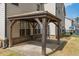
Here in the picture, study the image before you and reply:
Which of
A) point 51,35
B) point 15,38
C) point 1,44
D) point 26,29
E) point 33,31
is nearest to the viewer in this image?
point 1,44

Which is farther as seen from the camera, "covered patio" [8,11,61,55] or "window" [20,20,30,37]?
"window" [20,20,30,37]

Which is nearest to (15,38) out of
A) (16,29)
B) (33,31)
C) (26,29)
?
(16,29)

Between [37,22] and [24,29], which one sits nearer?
[37,22]

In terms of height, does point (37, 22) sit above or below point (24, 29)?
above

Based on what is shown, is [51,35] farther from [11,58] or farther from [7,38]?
[11,58]

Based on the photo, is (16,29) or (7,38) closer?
(7,38)

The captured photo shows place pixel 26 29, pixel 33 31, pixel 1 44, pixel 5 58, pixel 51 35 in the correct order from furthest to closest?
pixel 51 35 → pixel 33 31 → pixel 26 29 → pixel 1 44 → pixel 5 58

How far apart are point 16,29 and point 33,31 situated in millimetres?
3515

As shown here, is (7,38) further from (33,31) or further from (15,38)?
(33,31)

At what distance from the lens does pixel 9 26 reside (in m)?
9.93

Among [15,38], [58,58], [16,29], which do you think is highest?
[16,29]

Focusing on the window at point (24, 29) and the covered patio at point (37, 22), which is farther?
the window at point (24, 29)

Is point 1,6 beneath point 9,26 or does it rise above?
above

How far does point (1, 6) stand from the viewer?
984 centimetres
